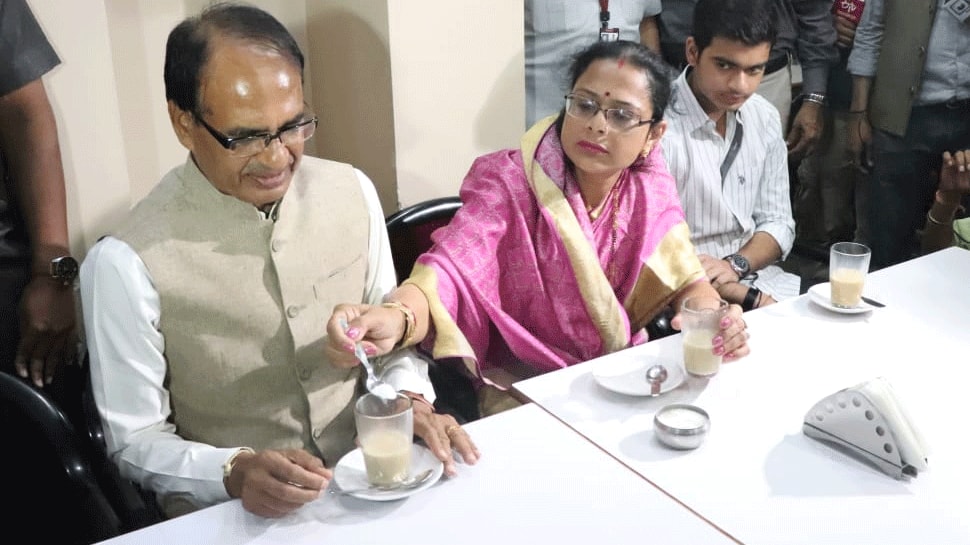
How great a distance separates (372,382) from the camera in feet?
4.78

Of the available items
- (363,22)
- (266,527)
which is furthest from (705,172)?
(266,527)

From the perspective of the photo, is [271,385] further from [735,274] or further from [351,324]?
[735,274]

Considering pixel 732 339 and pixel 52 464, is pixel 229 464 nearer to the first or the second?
pixel 52 464

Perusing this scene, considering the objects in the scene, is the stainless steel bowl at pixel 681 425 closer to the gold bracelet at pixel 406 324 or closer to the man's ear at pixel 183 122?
the gold bracelet at pixel 406 324

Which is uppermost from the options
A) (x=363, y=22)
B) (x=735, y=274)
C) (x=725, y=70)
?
(x=363, y=22)

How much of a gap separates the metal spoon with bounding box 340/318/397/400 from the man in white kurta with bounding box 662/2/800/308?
44.0 inches

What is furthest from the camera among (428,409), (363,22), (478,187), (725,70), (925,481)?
(725,70)

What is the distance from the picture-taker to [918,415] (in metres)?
1.40

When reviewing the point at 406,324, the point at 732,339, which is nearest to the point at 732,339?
the point at 732,339

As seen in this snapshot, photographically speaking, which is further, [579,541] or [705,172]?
[705,172]

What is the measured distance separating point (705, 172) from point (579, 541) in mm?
1525

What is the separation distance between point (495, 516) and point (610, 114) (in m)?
0.93

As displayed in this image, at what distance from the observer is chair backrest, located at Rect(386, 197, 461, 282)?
1.98 metres

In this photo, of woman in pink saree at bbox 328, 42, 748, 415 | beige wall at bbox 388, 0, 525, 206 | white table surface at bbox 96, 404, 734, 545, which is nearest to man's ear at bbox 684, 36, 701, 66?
beige wall at bbox 388, 0, 525, 206
